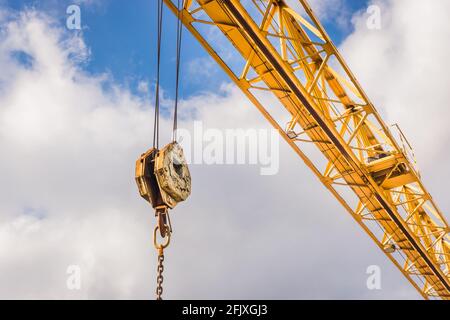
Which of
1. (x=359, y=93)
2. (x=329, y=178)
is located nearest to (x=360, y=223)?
(x=329, y=178)

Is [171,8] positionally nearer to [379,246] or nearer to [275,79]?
[275,79]

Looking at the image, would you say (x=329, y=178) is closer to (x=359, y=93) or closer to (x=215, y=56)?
(x=359, y=93)

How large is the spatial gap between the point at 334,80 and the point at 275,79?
6.10 feet

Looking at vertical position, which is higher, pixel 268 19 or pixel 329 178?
pixel 268 19

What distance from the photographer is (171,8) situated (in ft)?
24.0

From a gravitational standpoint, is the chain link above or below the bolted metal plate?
below

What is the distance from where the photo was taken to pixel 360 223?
11.7 metres

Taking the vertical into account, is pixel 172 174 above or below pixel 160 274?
above

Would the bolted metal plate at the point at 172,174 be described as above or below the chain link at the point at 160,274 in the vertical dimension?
above
